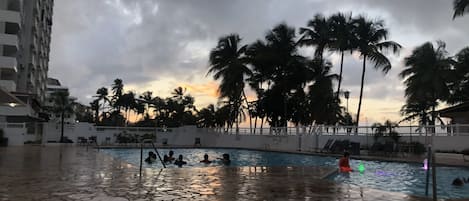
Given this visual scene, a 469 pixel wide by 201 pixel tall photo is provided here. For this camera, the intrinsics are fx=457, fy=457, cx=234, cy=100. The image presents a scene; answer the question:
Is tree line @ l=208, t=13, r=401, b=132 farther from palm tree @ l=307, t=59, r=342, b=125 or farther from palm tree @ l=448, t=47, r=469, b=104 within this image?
palm tree @ l=448, t=47, r=469, b=104

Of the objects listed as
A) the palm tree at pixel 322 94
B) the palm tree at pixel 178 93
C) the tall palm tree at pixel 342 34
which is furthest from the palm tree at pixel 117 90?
the tall palm tree at pixel 342 34

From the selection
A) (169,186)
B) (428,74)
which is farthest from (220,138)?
(169,186)

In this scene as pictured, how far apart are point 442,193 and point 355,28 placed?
2506 centimetres

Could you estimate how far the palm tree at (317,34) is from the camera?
120 feet

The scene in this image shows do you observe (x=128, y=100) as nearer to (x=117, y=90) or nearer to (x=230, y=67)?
(x=117, y=90)

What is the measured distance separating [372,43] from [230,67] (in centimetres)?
1306

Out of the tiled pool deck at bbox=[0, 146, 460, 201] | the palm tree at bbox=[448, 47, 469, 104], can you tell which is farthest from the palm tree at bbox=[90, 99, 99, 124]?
the tiled pool deck at bbox=[0, 146, 460, 201]

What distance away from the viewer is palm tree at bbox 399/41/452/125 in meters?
37.4

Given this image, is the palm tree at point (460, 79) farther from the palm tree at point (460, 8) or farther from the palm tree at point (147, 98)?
the palm tree at point (147, 98)

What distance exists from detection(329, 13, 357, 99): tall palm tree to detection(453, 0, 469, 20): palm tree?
12127mm

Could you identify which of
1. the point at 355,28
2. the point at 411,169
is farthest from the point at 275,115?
the point at 411,169

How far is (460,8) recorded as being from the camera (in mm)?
22359

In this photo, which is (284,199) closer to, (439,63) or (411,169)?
(411,169)

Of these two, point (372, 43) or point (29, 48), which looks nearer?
point (372, 43)
